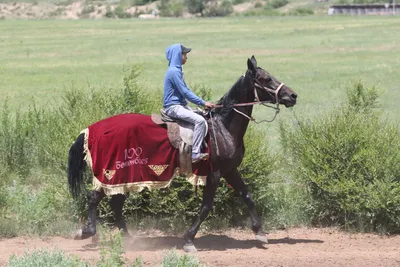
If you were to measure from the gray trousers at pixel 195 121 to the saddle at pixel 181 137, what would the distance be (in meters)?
0.12

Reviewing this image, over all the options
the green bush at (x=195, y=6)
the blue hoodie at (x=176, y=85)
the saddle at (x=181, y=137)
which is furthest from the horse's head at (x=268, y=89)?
the green bush at (x=195, y=6)

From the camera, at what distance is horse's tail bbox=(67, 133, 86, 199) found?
11.0 meters

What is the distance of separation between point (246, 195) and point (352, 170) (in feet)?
5.78

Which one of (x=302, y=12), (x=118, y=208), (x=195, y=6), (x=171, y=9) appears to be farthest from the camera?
(x=195, y=6)

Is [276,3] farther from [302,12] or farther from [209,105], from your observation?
[209,105]

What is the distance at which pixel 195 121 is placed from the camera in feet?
34.7

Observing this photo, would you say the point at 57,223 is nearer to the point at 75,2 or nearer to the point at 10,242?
the point at 10,242

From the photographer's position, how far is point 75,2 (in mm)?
111312

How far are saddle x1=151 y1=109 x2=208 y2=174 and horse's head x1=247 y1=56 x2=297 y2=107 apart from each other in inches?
38.7

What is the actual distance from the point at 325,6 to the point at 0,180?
87077 millimetres

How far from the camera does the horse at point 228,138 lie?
10.7 m

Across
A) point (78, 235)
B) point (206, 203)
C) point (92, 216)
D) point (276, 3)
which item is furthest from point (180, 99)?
point (276, 3)

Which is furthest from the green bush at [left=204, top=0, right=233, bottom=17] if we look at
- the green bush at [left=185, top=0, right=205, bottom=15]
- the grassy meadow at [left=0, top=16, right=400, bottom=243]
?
the grassy meadow at [left=0, top=16, right=400, bottom=243]

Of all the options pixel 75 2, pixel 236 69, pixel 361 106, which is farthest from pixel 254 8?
pixel 361 106
